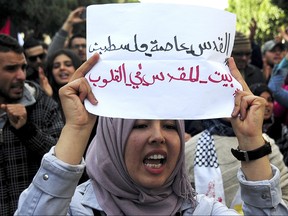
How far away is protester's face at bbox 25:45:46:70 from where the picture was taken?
7.14 meters

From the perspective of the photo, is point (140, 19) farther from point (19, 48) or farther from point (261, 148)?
point (19, 48)

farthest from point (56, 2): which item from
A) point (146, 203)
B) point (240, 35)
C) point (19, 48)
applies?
point (146, 203)

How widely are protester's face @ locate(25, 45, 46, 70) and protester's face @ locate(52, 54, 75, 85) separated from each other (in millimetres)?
1130

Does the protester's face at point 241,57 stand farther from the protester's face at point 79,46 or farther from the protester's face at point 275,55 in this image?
the protester's face at point 275,55

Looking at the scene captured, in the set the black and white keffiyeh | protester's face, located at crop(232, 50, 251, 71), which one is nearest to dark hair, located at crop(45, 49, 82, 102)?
protester's face, located at crop(232, 50, 251, 71)

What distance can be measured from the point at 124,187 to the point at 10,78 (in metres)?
2.05

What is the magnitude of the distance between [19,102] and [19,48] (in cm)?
42

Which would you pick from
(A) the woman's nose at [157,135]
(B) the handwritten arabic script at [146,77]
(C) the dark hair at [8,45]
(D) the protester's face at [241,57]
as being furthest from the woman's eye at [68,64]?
(B) the handwritten arabic script at [146,77]

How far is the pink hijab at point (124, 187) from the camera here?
7.39 feet

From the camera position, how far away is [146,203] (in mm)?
2270

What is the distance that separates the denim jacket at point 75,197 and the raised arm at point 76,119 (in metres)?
0.04

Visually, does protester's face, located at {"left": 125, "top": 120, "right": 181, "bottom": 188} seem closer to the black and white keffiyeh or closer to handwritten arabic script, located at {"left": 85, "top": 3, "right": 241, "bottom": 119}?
handwritten arabic script, located at {"left": 85, "top": 3, "right": 241, "bottom": 119}

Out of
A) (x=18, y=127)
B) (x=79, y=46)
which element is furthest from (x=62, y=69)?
(x=18, y=127)

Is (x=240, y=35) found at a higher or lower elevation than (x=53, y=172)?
lower
